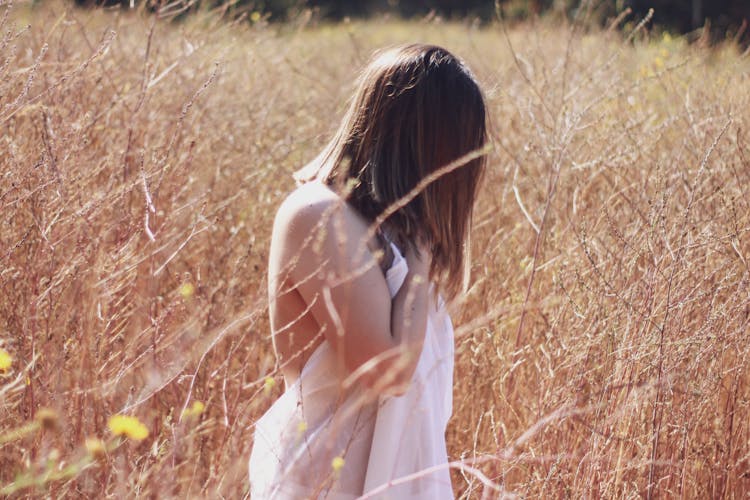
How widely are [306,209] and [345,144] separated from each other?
178 millimetres

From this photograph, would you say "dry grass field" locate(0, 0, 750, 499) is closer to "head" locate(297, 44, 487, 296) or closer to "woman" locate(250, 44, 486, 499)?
"woman" locate(250, 44, 486, 499)

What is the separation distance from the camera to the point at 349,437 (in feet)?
4.47

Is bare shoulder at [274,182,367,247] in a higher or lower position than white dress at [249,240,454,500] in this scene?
higher

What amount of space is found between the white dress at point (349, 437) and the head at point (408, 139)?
0.30 feet

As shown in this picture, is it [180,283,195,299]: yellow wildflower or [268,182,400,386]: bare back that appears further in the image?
[268,182,400,386]: bare back

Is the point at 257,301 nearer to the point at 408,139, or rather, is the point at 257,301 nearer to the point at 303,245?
the point at 303,245

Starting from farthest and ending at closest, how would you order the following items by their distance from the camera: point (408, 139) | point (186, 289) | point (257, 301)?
point (408, 139) < point (257, 301) < point (186, 289)

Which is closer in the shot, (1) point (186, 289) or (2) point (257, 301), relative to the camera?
(1) point (186, 289)

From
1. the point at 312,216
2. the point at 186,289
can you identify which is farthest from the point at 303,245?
the point at 186,289

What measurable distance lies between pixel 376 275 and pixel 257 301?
0.61 feet

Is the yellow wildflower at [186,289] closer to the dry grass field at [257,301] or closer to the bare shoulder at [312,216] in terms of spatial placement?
the dry grass field at [257,301]

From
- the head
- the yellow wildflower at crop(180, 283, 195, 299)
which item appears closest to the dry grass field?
the yellow wildflower at crop(180, 283, 195, 299)

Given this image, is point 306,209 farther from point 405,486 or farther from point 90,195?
point 90,195

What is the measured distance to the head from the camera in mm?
1424
